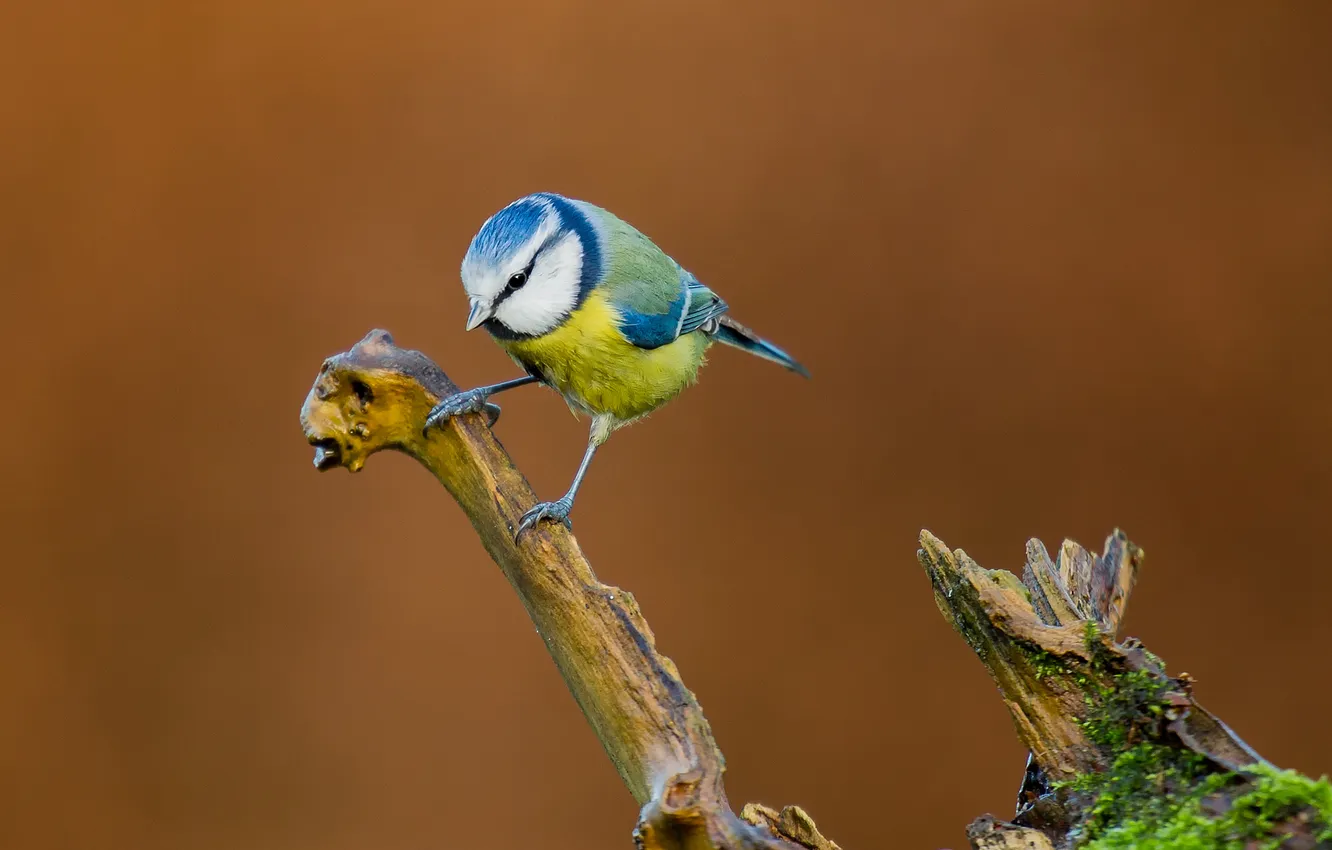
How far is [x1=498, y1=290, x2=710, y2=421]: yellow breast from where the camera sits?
4.22ft

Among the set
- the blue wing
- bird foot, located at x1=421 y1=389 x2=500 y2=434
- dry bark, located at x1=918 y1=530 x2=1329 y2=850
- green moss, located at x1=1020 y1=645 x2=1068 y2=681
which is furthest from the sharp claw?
green moss, located at x1=1020 y1=645 x2=1068 y2=681

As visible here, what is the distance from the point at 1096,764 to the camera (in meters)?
0.99

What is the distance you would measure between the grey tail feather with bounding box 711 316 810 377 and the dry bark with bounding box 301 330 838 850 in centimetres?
41

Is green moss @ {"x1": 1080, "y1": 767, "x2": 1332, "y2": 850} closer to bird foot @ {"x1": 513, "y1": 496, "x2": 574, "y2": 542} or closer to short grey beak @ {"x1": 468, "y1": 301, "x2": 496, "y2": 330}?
bird foot @ {"x1": 513, "y1": 496, "x2": 574, "y2": 542}

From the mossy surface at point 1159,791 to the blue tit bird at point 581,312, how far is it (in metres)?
0.54

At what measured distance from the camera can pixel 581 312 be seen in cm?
129

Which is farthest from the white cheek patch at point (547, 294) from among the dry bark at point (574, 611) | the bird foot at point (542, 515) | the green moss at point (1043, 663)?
the green moss at point (1043, 663)

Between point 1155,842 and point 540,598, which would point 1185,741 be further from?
point 540,598

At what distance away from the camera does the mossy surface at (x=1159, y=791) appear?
2.71 ft

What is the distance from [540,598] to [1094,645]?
52 centimetres

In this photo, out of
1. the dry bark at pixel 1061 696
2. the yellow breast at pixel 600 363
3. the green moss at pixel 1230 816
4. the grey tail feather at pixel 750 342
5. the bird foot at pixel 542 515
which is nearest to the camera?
the green moss at pixel 1230 816

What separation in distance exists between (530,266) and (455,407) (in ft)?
0.56

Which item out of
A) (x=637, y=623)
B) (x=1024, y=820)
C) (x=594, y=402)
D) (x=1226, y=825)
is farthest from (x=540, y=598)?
(x=1226, y=825)

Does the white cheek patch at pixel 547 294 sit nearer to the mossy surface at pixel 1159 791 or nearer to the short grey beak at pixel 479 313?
the short grey beak at pixel 479 313
